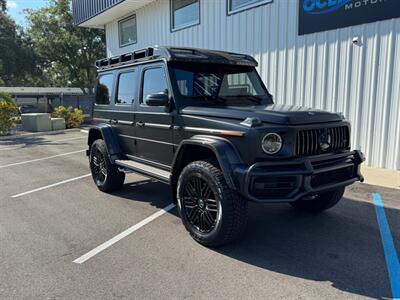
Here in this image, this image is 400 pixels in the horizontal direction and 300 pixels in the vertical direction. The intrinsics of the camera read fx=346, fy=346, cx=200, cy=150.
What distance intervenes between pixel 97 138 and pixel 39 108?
35.8 m

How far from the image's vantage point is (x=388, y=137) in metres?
7.05

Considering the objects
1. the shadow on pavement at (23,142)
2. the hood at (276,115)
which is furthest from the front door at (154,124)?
the shadow on pavement at (23,142)

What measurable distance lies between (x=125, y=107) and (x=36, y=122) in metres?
13.4

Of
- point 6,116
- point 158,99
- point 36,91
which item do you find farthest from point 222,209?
point 36,91

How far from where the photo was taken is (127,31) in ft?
51.0

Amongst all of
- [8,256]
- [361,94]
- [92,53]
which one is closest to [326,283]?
[8,256]

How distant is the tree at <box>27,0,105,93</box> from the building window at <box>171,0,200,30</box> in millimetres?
21377

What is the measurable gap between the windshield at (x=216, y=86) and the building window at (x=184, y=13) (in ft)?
22.6

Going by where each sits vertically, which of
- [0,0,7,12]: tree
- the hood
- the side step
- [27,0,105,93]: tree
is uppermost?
[0,0,7,12]: tree

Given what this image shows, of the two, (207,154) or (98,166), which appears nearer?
(207,154)

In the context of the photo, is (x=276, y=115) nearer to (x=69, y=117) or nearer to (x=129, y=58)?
(x=129, y=58)

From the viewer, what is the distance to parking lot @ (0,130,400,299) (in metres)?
3.04

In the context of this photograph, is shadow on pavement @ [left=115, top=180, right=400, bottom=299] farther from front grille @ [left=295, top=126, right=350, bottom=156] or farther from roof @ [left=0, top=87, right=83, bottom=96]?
roof @ [left=0, top=87, right=83, bottom=96]

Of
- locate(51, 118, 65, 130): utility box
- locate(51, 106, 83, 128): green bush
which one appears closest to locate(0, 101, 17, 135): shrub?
locate(51, 118, 65, 130): utility box
